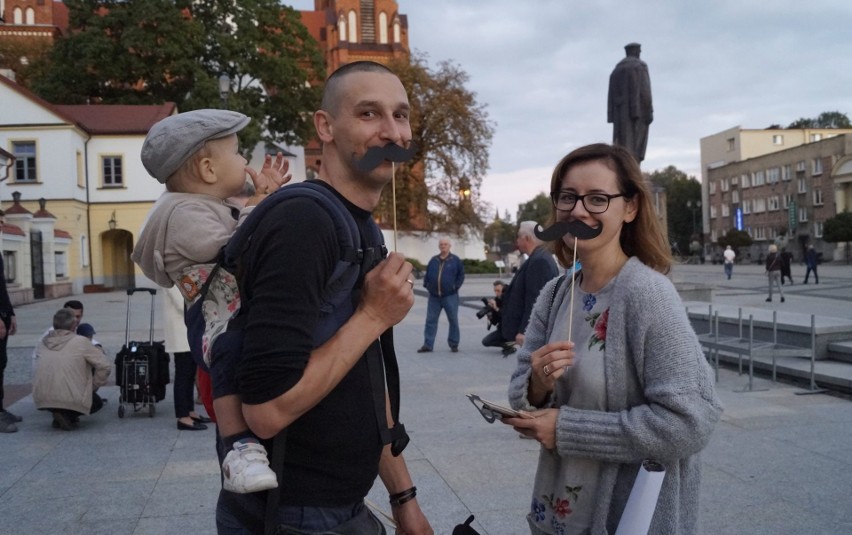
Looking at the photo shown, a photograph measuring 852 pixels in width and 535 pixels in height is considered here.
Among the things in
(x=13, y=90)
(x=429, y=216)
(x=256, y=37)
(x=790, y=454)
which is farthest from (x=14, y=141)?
(x=790, y=454)

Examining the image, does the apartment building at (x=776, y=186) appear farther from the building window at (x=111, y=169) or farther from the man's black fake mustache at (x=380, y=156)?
the man's black fake mustache at (x=380, y=156)

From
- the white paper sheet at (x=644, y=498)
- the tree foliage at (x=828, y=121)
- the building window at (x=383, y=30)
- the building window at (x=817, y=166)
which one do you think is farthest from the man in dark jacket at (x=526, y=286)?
the tree foliage at (x=828, y=121)

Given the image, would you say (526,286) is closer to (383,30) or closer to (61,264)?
(61,264)

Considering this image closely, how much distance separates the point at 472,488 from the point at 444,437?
154 cm

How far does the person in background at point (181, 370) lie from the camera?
714cm

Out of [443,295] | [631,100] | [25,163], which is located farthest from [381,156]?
[25,163]

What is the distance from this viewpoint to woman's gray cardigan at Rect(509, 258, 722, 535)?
198 cm

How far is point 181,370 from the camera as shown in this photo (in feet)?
24.5

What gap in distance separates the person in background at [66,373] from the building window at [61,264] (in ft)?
99.8

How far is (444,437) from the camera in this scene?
22.4 feet

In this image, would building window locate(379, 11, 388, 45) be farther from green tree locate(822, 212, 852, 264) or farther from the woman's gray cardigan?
the woman's gray cardigan

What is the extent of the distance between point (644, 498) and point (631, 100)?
36.0 feet

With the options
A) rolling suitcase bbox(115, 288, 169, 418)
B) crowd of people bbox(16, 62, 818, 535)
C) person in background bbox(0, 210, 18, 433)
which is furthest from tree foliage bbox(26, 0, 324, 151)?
crowd of people bbox(16, 62, 818, 535)

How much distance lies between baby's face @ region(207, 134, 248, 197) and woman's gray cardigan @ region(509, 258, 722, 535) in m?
1.16
